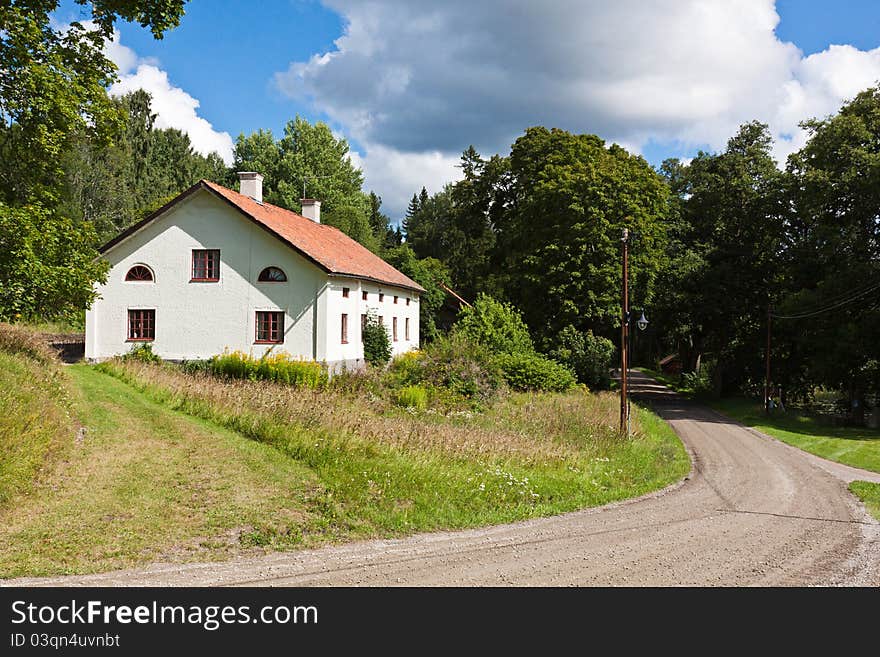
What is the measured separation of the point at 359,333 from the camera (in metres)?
29.1

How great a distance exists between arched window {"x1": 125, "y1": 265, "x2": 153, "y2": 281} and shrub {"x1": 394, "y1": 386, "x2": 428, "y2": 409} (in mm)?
12016

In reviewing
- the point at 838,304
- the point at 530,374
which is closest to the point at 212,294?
the point at 530,374

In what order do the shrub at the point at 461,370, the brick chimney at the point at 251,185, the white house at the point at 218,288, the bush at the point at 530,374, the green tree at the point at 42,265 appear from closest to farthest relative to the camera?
1. the green tree at the point at 42,265
2. the shrub at the point at 461,370
3. the white house at the point at 218,288
4. the bush at the point at 530,374
5. the brick chimney at the point at 251,185

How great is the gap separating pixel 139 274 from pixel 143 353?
341 cm

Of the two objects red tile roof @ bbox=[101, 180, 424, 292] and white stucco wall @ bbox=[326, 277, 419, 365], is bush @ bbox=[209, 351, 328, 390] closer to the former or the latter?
white stucco wall @ bbox=[326, 277, 419, 365]

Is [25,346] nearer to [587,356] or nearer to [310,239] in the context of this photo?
[310,239]

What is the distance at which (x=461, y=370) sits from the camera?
84.5 ft

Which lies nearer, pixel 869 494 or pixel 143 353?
pixel 869 494

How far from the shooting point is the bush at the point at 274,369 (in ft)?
77.3

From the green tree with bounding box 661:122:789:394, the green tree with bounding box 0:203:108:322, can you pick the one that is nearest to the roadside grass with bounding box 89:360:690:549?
the green tree with bounding box 0:203:108:322

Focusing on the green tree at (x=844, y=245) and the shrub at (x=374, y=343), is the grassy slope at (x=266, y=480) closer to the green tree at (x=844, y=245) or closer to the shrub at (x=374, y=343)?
the shrub at (x=374, y=343)

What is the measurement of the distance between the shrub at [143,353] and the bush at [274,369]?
278cm

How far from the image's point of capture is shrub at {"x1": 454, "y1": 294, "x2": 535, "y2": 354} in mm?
31812

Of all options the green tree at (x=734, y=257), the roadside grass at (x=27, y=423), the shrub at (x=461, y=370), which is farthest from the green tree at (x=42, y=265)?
the green tree at (x=734, y=257)
